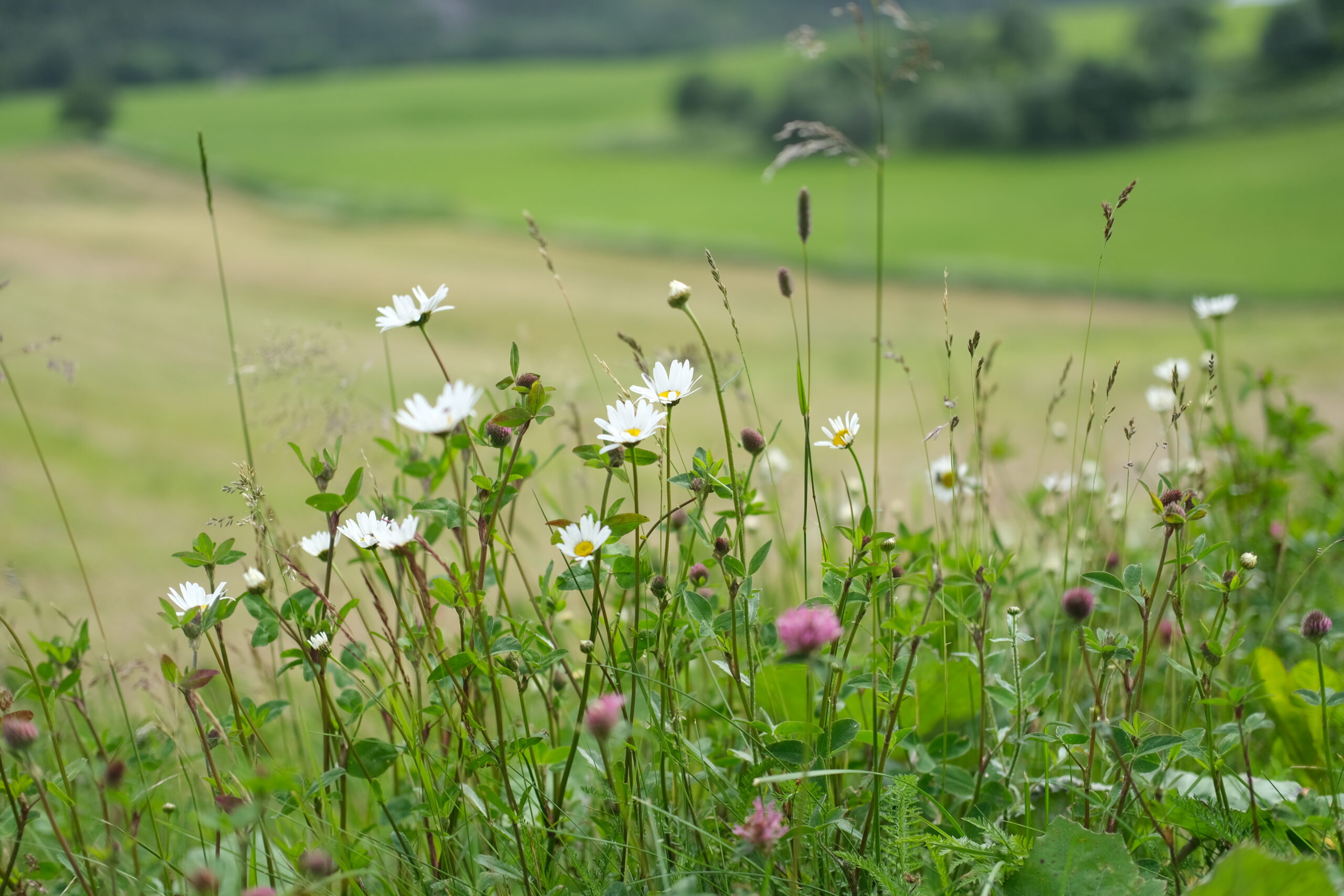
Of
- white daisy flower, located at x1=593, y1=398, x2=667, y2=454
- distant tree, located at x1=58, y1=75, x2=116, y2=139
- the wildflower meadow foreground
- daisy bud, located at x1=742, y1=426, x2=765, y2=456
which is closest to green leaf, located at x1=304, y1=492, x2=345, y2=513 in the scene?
the wildflower meadow foreground

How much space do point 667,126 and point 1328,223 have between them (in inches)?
500

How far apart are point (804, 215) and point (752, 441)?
0.30m

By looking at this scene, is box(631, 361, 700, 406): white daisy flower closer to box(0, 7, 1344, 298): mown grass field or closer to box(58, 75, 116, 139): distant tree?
box(0, 7, 1344, 298): mown grass field

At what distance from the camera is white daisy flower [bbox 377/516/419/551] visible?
0.70 metres

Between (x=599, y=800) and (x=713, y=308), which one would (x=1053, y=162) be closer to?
(x=713, y=308)

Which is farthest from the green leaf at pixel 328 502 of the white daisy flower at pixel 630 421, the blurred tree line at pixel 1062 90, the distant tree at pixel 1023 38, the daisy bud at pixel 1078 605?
the distant tree at pixel 1023 38

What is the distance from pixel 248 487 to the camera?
2.62 ft

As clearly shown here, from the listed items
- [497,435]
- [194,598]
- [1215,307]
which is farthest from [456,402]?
[1215,307]

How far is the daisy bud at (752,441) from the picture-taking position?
81cm

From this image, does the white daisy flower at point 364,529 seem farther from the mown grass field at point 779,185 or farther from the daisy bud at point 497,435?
Answer: the mown grass field at point 779,185

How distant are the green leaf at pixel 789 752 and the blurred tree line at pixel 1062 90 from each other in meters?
12.0

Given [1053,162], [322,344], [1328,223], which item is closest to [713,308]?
[322,344]

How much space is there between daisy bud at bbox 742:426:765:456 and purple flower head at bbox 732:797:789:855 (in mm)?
298

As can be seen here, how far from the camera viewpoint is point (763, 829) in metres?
0.63
